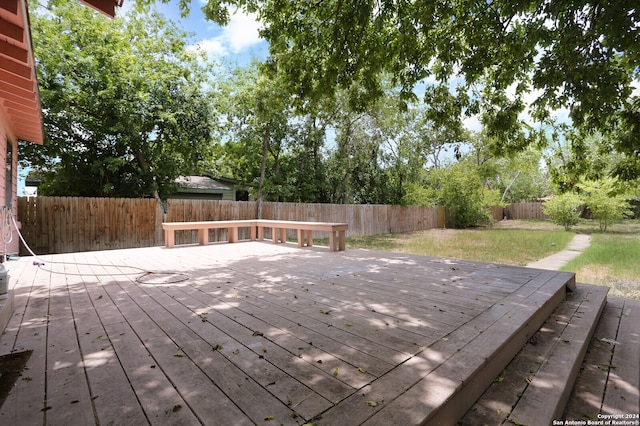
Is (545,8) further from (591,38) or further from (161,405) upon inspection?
(161,405)

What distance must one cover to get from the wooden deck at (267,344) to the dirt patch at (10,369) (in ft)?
0.16

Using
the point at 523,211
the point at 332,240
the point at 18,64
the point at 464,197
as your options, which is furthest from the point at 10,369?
the point at 523,211

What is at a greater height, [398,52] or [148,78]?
[148,78]

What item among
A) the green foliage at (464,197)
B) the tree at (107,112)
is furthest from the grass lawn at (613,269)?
the tree at (107,112)

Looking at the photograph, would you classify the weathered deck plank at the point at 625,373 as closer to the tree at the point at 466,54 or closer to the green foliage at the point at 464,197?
the tree at the point at 466,54

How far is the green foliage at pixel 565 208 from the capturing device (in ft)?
48.5

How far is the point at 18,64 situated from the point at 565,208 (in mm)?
19115

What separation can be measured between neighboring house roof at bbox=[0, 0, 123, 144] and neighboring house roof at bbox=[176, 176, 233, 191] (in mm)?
8219

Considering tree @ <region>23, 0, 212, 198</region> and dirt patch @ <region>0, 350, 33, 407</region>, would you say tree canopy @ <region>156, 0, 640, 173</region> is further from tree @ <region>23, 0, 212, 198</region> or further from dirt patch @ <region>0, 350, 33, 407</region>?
tree @ <region>23, 0, 212, 198</region>

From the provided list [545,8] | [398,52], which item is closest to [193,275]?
[398,52]

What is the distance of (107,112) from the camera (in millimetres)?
10117

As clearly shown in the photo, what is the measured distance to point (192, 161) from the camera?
39.8 ft

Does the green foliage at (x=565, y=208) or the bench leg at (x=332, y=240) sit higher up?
the green foliage at (x=565, y=208)

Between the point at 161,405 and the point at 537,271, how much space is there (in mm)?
4536
